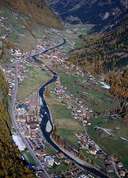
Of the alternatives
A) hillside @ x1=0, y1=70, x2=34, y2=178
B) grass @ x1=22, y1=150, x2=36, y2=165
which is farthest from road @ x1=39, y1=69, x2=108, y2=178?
hillside @ x1=0, y1=70, x2=34, y2=178

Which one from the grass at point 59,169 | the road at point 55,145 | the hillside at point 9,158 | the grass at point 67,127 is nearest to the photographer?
the hillside at point 9,158

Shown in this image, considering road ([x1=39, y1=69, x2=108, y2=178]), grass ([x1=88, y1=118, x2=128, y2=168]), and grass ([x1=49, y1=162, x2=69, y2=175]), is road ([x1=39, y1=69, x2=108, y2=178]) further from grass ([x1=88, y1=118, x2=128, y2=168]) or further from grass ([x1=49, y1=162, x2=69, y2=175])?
grass ([x1=88, y1=118, x2=128, y2=168])

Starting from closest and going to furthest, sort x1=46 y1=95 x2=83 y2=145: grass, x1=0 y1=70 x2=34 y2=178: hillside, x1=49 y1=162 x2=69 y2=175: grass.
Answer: x1=0 y1=70 x2=34 y2=178: hillside < x1=49 y1=162 x2=69 y2=175: grass < x1=46 y1=95 x2=83 y2=145: grass

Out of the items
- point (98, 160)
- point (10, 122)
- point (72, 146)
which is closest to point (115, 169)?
point (98, 160)

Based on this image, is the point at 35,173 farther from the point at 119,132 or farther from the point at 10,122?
the point at 119,132

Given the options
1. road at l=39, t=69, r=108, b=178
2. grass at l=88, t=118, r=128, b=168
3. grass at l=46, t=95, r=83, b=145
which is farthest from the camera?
grass at l=46, t=95, r=83, b=145

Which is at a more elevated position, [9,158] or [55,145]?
[9,158]

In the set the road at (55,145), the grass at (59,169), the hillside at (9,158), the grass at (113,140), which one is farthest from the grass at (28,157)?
the grass at (113,140)

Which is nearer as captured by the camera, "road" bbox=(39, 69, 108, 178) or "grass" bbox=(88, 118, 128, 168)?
"road" bbox=(39, 69, 108, 178)

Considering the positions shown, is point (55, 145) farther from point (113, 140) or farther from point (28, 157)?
point (113, 140)

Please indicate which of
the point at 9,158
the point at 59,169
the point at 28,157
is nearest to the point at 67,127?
the point at 28,157

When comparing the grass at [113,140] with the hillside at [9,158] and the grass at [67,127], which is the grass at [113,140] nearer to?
the grass at [67,127]
